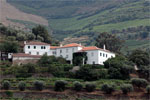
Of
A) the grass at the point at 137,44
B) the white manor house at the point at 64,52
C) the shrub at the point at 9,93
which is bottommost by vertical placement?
the shrub at the point at 9,93

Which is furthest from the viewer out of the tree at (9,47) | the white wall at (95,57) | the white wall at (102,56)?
the tree at (9,47)

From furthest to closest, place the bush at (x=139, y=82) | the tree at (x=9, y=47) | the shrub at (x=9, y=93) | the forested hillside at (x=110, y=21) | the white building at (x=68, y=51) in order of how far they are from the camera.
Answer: the forested hillside at (x=110, y=21)
the tree at (x=9, y=47)
the white building at (x=68, y=51)
the bush at (x=139, y=82)
the shrub at (x=9, y=93)

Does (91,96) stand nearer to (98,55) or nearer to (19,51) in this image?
(98,55)

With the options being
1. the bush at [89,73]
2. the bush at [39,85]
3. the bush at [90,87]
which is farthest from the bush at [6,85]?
the bush at [89,73]

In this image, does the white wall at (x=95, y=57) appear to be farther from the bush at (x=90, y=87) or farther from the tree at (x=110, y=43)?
the tree at (x=110, y=43)

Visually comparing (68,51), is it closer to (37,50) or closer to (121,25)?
(37,50)

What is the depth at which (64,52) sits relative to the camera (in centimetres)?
7894

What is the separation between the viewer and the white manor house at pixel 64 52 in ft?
244

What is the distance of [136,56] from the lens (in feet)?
242

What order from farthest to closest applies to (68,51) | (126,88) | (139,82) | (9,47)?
(9,47) < (68,51) < (139,82) < (126,88)

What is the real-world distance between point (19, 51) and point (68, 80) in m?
19.3

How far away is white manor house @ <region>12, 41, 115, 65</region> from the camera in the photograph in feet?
244

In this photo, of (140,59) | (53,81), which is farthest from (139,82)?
(53,81)

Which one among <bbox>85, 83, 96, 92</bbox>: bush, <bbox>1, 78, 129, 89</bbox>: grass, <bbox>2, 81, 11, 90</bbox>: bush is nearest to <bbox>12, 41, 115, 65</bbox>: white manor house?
<bbox>1, 78, 129, 89</bbox>: grass
